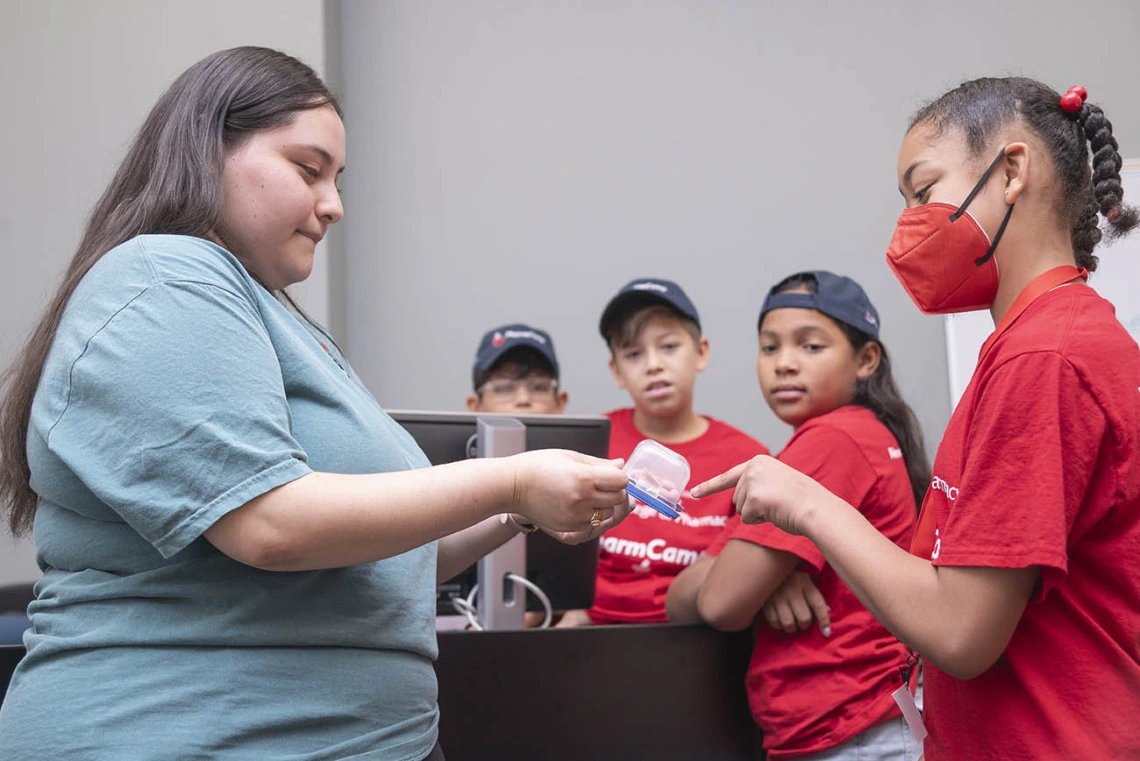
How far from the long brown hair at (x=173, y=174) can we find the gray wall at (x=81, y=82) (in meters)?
2.15

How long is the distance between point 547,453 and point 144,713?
443 millimetres

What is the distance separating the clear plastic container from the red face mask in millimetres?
401

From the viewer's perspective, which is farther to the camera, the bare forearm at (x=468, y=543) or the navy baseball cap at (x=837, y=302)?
the navy baseball cap at (x=837, y=302)

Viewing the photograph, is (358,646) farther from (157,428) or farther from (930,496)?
(930,496)

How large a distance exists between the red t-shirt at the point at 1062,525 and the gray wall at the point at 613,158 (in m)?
2.41

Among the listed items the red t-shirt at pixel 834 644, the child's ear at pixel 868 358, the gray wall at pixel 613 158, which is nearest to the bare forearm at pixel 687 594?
the red t-shirt at pixel 834 644

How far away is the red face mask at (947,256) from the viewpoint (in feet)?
3.95

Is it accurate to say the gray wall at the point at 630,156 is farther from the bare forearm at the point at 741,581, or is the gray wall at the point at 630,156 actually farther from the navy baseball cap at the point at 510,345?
the bare forearm at the point at 741,581

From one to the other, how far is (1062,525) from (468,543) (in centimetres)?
73

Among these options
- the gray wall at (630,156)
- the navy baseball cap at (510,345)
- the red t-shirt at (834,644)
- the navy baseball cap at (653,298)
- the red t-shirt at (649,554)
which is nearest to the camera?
the red t-shirt at (834,644)

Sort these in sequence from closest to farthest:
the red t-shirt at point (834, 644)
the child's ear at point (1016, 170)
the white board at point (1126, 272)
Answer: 1. the child's ear at point (1016, 170)
2. the red t-shirt at point (834, 644)
3. the white board at point (1126, 272)

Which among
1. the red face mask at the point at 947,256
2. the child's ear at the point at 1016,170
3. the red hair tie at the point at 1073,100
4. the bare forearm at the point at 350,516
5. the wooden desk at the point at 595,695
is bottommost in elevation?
the wooden desk at the point at 595,695

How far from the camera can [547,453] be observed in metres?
1.02

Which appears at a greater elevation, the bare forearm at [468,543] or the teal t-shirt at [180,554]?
the teal t-shirt at [180,554]
